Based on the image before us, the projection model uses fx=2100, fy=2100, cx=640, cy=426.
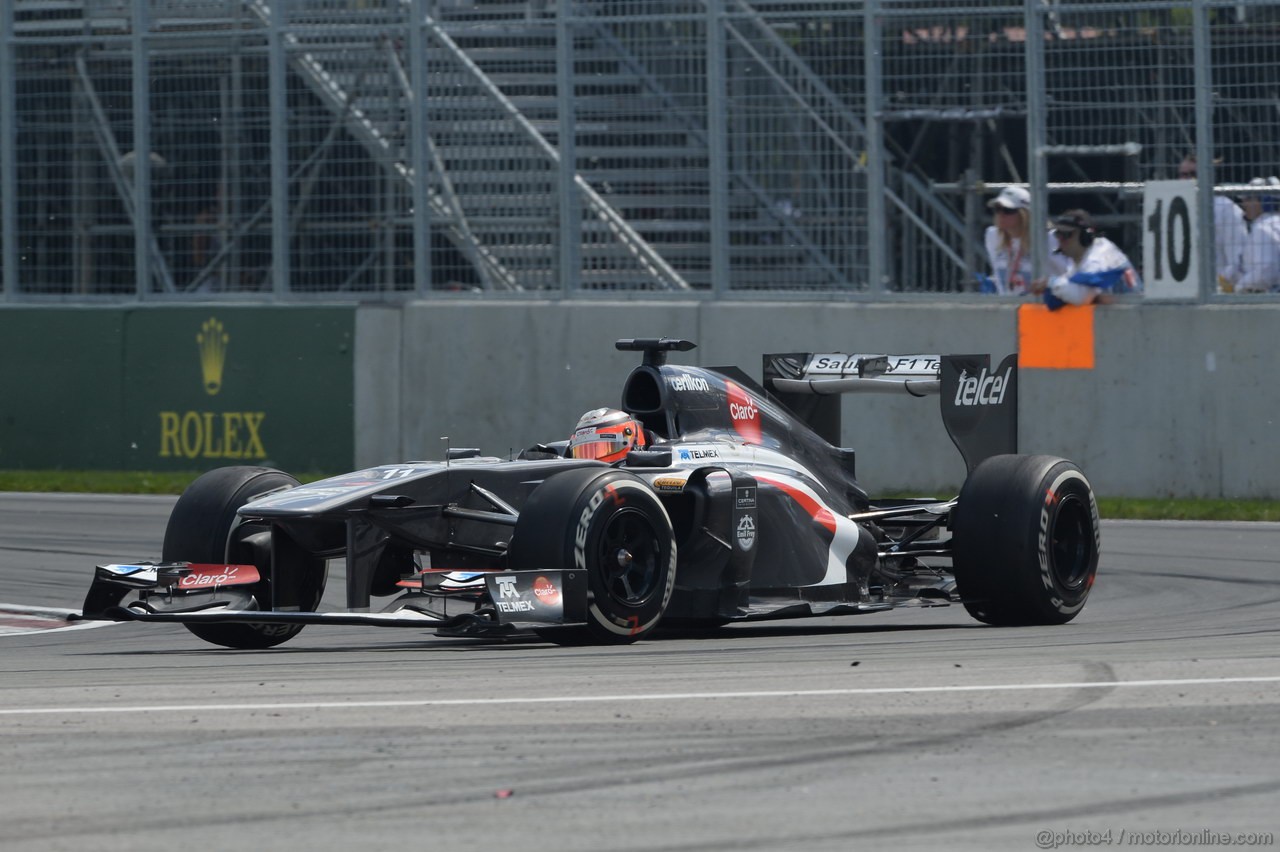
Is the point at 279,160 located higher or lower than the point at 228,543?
higher

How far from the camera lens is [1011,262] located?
16.5m

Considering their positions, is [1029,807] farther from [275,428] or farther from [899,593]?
[275,428]

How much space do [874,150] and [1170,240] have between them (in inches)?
98.8

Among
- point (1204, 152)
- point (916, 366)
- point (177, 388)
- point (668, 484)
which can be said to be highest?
point (1204, 152)

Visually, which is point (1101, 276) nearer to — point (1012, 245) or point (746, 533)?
point (1012, 245)

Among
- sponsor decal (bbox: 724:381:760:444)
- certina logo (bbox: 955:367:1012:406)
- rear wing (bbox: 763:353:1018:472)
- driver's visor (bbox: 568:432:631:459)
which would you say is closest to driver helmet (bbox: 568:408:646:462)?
driver's visor (bbox: 568:432:631:459)

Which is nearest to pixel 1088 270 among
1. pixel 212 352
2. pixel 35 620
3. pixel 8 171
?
pixel 212 352

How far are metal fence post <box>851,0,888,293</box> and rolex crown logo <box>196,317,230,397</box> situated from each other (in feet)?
19.2

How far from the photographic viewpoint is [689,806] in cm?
508

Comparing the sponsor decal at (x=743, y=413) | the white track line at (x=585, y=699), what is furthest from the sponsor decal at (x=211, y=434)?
the white track line at (x=585, y=699)

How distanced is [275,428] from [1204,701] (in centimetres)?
1301

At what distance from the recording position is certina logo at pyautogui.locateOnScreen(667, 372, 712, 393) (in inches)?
383

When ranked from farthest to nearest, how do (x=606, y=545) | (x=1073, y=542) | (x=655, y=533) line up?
(x=1073, y=542), (x=655, y=533), (x=606, y=545)

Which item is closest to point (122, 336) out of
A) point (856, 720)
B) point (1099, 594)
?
point (1099, 594)
